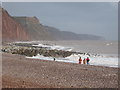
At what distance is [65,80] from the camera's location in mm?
13961

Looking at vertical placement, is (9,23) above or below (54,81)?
above

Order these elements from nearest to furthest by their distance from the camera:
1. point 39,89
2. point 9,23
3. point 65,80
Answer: point 39,89
point 65,80
point 9,23

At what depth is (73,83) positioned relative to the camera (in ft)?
43.1

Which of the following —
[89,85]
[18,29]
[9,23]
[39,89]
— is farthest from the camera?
[18,29]

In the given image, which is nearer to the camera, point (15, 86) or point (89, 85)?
point (15, 86)

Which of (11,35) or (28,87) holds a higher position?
(11,35)

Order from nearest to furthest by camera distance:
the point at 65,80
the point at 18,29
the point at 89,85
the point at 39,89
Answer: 1. the point at 39,89
2. the point at 89,85
3. the point at 65,80
4. the point at 18,29

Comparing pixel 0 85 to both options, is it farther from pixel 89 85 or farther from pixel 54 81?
pixel 89 85

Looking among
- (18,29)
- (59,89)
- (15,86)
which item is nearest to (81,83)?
(59,89)

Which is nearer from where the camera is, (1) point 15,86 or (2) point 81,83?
(1) point 15,86

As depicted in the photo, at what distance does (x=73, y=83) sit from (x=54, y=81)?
3.21 feet

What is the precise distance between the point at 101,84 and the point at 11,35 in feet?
384

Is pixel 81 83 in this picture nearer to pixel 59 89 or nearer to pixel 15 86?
pixel 59 89

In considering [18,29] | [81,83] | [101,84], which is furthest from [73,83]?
[18,29]
